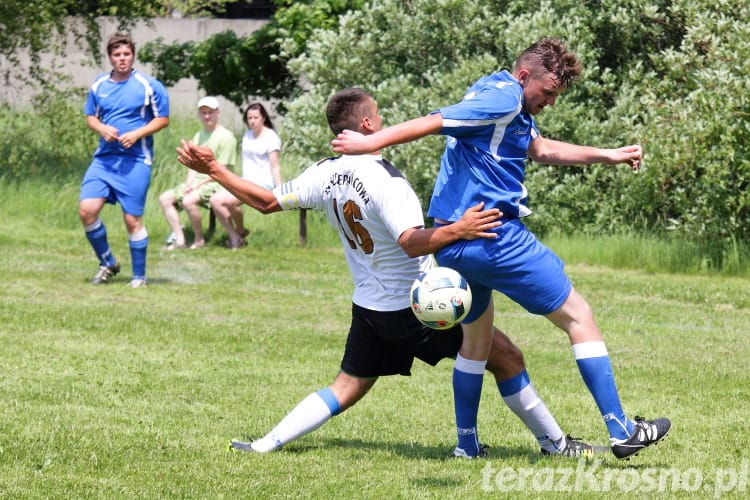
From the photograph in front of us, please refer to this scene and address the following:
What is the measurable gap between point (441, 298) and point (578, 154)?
4.10ft

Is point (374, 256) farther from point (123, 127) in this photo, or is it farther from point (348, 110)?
point (123, 127)

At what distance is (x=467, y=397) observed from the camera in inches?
242

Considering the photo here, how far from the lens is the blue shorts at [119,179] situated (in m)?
11.9

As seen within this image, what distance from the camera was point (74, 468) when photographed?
582cm

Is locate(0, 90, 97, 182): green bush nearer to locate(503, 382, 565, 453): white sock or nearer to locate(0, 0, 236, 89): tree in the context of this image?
locate(0, 0, 236, 89): tree

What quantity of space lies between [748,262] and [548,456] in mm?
8610

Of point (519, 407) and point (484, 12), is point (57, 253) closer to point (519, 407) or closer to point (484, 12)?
point (484, 12)

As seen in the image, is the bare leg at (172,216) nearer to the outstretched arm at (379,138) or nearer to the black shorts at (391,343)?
the black shorts at (391,343)

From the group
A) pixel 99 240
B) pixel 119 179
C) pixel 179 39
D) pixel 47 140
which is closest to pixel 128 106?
pixel 119 179

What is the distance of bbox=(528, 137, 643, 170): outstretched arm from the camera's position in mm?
6285

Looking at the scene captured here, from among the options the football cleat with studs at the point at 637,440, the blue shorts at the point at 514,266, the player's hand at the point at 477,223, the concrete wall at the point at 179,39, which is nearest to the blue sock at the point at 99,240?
the blue shorts at the point at 514,266

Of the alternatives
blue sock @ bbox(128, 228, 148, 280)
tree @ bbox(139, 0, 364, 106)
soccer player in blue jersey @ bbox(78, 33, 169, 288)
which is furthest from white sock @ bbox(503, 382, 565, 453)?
tree @ bbox(139, 0, 364, 106)

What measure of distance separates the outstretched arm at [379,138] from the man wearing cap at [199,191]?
426 inches

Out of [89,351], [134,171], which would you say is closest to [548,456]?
[89,351]
